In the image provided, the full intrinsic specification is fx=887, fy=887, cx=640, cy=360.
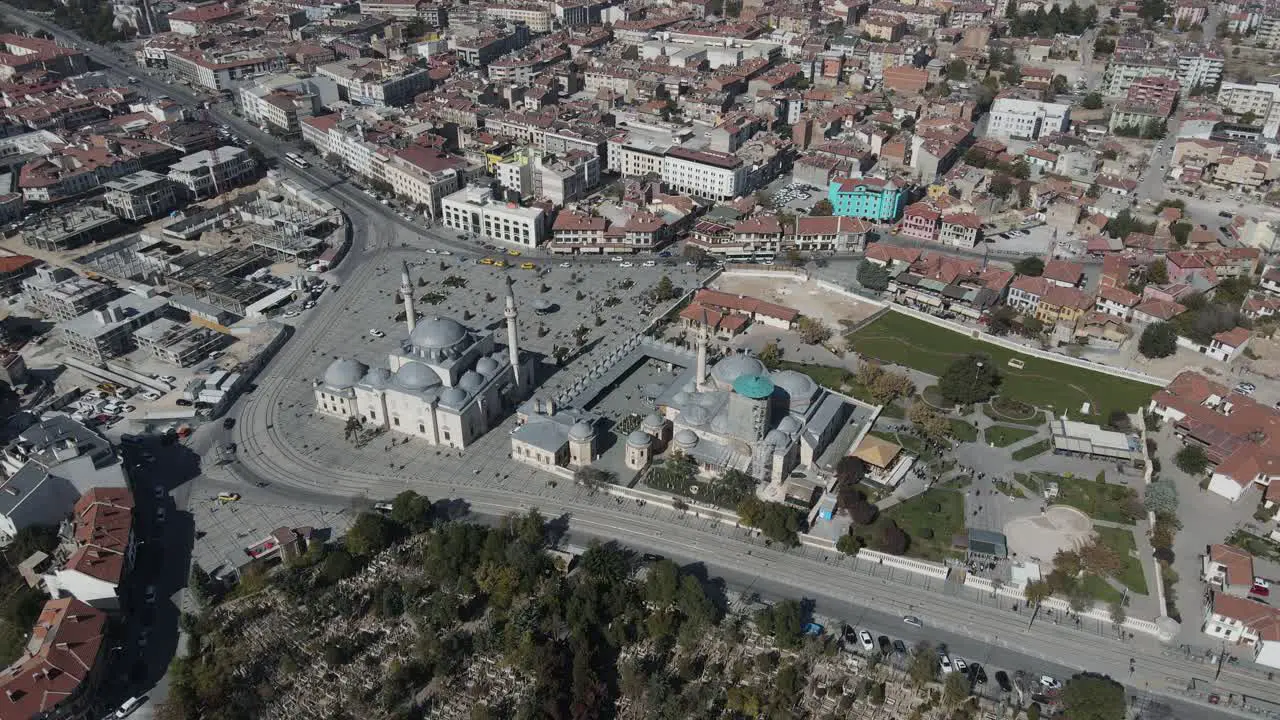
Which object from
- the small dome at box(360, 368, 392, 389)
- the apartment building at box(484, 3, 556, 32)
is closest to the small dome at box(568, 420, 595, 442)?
the small dome at box(360, 368, 392, 389)

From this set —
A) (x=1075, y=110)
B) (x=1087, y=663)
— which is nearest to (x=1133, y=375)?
(x=1087, y=663)

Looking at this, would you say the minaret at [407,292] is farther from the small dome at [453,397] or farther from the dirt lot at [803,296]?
the dirt lot at [803,296]

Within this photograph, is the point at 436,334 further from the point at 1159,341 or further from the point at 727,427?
the point at 1159,341

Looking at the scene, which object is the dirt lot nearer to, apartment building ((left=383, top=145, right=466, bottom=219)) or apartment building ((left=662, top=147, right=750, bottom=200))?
apartment building ((left=662, top=147, right=750, bottom=200))

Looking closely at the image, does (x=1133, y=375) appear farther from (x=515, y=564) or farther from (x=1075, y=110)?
(x=1075, y=110)

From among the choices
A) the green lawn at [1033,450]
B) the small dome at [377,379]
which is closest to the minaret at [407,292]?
the small dome at [377,379]

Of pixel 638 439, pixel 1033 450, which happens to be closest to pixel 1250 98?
pixel 1033 450

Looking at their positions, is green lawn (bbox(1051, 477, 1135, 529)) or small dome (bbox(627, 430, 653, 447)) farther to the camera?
small dome (bbox(627, 430, 653, 447))
